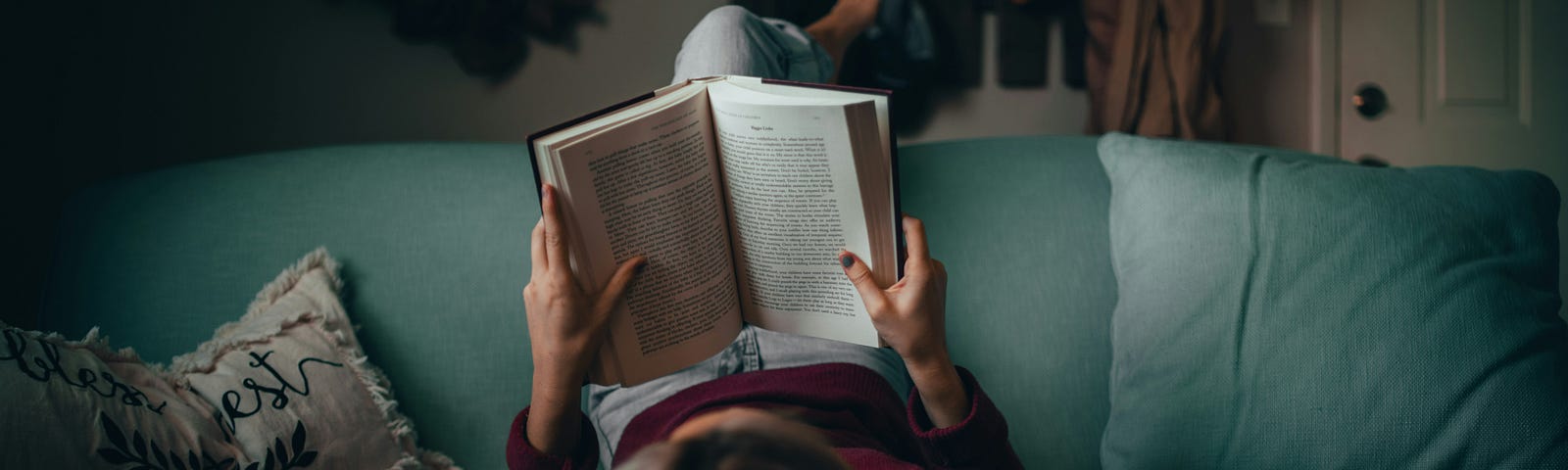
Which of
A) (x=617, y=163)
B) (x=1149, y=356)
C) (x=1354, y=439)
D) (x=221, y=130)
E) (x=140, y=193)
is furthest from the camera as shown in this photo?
(x=221, y=130)

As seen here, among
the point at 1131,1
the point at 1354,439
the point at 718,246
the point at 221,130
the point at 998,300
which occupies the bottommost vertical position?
the point at 1354,439

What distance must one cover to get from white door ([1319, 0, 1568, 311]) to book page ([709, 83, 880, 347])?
64.7 inches

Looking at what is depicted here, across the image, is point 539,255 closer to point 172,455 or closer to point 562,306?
point 562,306

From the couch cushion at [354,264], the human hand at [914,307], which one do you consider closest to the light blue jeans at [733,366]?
the couch cushion at [354,264]

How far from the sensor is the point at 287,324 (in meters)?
0.93

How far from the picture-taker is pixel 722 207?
0.71m

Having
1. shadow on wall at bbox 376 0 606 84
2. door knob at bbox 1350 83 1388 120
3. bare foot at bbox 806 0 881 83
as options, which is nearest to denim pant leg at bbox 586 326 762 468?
bare foot at bbox 806 0 881 83

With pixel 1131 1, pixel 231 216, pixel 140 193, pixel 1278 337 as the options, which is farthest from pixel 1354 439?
pixel 140 193

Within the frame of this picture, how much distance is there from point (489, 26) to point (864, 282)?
45.3 inches

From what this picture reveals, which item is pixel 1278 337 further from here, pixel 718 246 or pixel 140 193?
pixel 140 193

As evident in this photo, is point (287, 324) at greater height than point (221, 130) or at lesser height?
lesser

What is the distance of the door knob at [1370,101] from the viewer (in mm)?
1750

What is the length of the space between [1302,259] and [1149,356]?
0.19 m

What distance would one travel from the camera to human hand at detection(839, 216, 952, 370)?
2.21ft
